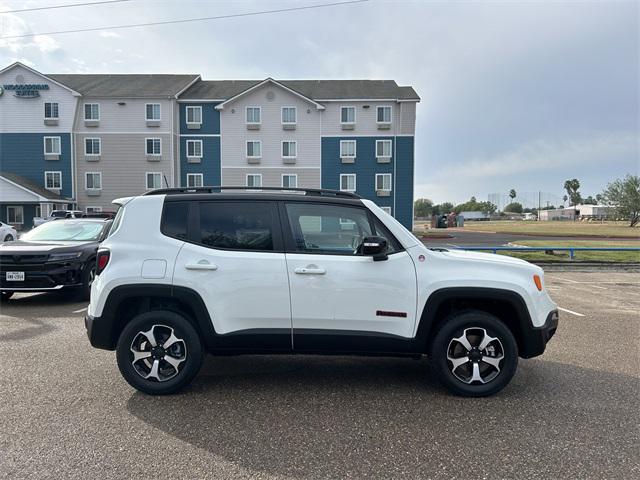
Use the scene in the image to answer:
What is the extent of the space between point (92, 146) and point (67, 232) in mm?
34836

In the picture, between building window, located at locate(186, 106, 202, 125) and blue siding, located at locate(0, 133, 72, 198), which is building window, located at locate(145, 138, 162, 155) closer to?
building window, located at locate(186, 106, 202, 125)

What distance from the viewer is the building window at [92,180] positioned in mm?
39125

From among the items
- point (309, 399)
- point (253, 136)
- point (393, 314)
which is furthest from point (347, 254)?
point (253, 136)

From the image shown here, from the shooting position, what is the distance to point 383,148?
38.7 meters

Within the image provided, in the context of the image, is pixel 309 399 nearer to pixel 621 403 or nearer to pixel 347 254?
pixel 347 254

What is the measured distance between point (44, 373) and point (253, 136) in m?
36.3

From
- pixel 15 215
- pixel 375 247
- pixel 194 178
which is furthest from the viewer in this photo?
pixel 194 178

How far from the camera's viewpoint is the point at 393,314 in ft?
12.6

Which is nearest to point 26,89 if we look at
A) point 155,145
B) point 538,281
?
point 155,145

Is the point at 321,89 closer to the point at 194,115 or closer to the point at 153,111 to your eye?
the point at 194,115

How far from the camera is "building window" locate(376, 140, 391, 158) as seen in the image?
38.6 metres

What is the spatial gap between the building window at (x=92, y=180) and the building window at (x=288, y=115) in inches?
683

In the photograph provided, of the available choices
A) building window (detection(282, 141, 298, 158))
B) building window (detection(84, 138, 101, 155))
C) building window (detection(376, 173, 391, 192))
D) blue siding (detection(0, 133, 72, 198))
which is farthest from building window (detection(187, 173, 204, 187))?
building window (detection(376, 173, 391, 192))

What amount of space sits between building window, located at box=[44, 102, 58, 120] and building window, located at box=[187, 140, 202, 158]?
11950 millimetres
